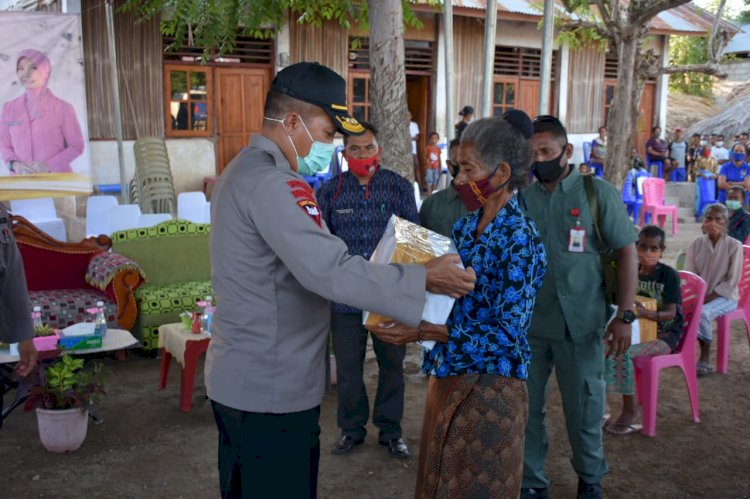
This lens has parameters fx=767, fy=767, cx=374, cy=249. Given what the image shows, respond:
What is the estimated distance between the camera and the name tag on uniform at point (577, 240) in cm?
358

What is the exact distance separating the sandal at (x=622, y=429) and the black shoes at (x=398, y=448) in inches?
54.1

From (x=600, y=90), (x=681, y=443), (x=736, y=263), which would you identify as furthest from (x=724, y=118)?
(x=681, y=443)

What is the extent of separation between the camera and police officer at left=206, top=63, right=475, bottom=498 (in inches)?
85.4

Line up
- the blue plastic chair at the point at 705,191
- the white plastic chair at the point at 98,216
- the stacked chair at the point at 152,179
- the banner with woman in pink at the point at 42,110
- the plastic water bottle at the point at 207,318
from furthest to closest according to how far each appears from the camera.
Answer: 1. the blue plastic chair at the point at 705,191
2. the stacked chair at the point at 152,179
3. the white plastic chair at the point at 98,216
4. the banner with woman in pink at the point at 42,110
5. the plastic water bottle at the point at 207,318

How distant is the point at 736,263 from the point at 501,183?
4.14 metres

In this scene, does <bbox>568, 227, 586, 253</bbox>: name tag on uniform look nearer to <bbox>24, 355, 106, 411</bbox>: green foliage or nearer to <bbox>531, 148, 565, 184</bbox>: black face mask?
<bbox>531, 148, 565, 184</bbox>: black face mask

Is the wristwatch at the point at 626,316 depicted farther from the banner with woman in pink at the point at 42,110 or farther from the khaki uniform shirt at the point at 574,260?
the banner with woman in pink at the point at 42,110

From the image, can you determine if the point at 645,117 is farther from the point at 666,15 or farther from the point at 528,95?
the point at 528,95

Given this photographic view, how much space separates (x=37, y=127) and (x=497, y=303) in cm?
625

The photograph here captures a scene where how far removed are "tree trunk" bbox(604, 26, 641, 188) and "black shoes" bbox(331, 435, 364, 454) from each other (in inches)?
330

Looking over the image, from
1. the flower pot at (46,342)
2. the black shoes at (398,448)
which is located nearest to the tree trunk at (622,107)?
the black shoes at (398,448)

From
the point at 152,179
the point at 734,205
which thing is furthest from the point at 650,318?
the point at 152,179

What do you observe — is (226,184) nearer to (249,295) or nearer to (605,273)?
(249,295)

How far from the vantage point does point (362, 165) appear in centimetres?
444
